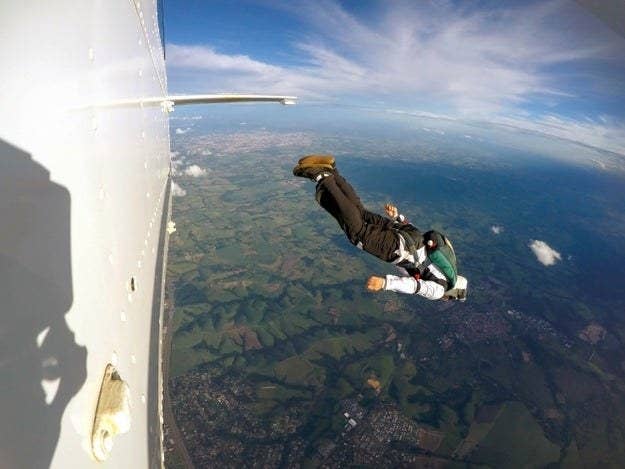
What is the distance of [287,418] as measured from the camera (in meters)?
60.0

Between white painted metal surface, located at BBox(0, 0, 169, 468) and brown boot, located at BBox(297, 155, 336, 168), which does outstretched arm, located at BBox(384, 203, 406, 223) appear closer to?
brown boot, located at BBox(297, 155, 336, 168)

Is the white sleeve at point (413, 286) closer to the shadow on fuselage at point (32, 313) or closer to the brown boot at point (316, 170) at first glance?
the brown boot at point (316, 170)

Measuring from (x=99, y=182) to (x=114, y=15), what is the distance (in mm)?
1163

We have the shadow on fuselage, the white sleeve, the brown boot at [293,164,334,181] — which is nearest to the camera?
the shadow on fuselage

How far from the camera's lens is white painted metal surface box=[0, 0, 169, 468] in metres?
0.71

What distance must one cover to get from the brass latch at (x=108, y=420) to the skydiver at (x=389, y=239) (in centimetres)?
409

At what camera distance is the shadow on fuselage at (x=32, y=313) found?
0.68 m

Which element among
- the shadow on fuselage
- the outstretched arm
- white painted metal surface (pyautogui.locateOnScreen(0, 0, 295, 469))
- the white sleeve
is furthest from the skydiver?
the shadow on fuselage

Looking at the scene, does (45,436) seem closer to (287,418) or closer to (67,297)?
(67,297)

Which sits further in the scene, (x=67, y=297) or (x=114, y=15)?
(x=114, y=15)

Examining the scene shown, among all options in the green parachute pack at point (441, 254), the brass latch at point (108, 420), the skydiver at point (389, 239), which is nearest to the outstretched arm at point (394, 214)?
the skydiver at point (389, 239)

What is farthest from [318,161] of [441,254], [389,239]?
[441,254]

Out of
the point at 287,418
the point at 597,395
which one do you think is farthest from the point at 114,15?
the point at 597,395

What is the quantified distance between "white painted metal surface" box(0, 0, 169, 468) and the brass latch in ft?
0.10
